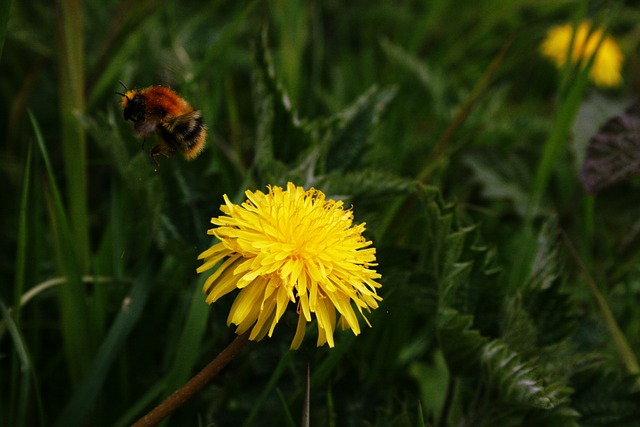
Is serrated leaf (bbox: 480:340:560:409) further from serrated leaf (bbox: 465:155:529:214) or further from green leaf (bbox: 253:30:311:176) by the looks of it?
serrated leaf (bbox: 465:155:529:214)

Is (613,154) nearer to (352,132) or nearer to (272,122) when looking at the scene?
(352,132)

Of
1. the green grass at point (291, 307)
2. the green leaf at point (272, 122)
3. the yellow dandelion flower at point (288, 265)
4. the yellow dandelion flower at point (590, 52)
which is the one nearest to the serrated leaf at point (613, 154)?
the green grass at point (291, 307)

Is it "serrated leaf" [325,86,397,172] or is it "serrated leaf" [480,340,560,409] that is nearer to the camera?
"serrated leaf" [480,340,560,409]

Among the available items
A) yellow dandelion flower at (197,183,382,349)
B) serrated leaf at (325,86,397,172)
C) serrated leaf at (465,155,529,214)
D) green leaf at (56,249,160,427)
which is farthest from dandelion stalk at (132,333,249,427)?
serrated leaf at (465,155,529,214)

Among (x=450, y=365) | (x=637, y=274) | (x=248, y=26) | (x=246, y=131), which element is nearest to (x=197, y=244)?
(x=450, y=365)

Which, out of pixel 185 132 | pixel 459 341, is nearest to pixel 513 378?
pixel 459 341

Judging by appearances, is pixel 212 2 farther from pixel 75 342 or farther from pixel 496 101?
pixel 75 342
